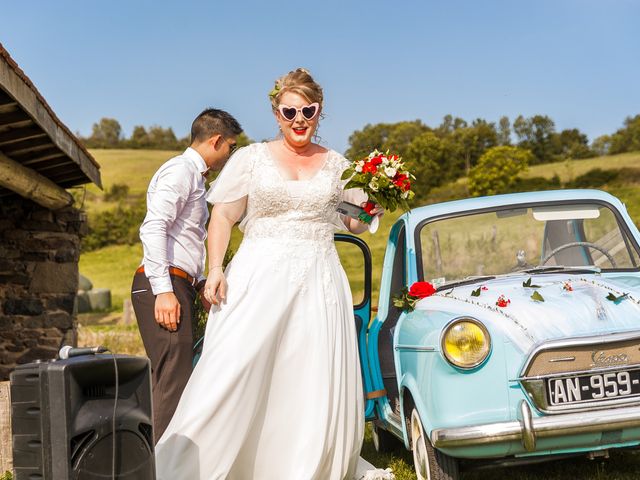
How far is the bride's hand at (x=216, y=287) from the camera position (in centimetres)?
450

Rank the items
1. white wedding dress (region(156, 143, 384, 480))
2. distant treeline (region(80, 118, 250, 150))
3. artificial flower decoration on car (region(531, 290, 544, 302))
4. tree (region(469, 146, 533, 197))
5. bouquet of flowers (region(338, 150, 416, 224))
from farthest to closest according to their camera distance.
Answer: distant treeline (region(80, 118, 250, 150)) → tree (region(469, 146, 533, 197)) → bouquet of flowers (region(338, 150, 416, 224)) → white wedding dress (region(156, 143, 384, 480)) → artificial flower decoration on car (region(531, 290, 544, 302))

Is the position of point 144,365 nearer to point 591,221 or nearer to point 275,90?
point 275,90

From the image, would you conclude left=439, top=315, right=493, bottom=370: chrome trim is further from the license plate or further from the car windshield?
the car windshield

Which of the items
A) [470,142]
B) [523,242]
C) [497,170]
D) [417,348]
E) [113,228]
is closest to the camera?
[417,348]

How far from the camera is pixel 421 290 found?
15.7 feet

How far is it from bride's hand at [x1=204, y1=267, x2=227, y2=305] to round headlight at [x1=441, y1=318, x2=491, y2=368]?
48.3 inches

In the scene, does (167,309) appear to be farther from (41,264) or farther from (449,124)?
(449,124)

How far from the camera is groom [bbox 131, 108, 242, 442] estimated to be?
462 cm

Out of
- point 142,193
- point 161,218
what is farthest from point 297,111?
point 142,193

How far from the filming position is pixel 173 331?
464 cm

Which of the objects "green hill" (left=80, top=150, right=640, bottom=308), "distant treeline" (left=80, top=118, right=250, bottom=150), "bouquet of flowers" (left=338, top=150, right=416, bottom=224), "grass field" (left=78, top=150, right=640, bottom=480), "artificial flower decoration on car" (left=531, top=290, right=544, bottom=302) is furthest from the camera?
"distant treeline" (left=80, top=118, right=250, bottom=150)

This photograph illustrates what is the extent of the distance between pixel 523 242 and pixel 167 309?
2347 millimetres

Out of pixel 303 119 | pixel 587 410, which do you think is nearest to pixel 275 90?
pixel 303 119

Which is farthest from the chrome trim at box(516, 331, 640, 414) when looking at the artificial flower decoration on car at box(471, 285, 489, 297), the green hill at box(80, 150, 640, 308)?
the green hill at box(80, 150, 640, 308)
